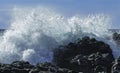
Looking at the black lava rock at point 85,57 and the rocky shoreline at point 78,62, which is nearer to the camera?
the rocky shoreline at point 78,62

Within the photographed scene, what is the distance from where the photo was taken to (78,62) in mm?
29359

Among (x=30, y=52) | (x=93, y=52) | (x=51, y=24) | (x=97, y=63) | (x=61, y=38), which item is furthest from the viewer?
(x=51, y=24)

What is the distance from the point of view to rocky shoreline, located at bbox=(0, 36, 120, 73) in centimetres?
2619

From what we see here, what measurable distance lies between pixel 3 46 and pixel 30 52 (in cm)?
287

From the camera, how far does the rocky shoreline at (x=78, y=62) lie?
2619cm

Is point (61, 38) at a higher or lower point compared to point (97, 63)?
higher

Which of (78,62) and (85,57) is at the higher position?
(85,57)

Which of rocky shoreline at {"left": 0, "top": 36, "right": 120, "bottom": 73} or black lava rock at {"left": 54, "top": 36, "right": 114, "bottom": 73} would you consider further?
black lava rock at {"left": 54, "top": 36, "right": 114, "bottom": 73}

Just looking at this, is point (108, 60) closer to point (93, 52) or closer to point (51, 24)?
point (93, 52)

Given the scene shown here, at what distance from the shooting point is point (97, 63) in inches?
1142

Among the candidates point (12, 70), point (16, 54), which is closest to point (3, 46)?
point (16, 54)

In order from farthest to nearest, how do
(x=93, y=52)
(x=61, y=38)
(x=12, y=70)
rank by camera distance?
(x=61, y=38) → (x=93, y=52) → (x=12, y=70)

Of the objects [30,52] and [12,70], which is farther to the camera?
[30,52]

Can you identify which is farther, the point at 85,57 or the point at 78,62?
the point at 85,57
